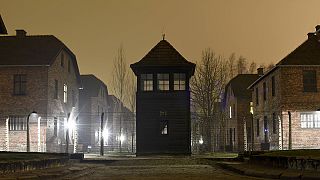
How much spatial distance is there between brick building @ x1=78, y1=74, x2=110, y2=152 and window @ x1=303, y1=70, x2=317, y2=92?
27.9 metres

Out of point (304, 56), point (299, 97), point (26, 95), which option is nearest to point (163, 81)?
point (299, 97)

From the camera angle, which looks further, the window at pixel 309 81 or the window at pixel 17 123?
the window at pixel 17 123

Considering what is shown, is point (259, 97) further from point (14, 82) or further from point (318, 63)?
point (14, 82)

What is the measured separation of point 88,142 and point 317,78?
103 ft

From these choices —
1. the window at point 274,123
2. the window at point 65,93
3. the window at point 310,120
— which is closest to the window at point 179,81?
the window at point 274,123

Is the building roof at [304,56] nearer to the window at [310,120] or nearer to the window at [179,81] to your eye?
A: the window at [310,120]

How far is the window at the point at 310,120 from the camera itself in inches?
1457

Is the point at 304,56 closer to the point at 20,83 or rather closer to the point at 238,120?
the point at 238,120

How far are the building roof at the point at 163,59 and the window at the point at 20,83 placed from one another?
34.2 feet

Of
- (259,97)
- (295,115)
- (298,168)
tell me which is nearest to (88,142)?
(259,97)

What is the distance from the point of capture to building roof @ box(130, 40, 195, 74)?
37500mm

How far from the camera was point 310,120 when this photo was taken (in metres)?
37.1

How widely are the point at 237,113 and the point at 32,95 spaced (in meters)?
26.2

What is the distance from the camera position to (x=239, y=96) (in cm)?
Answer: 6062
